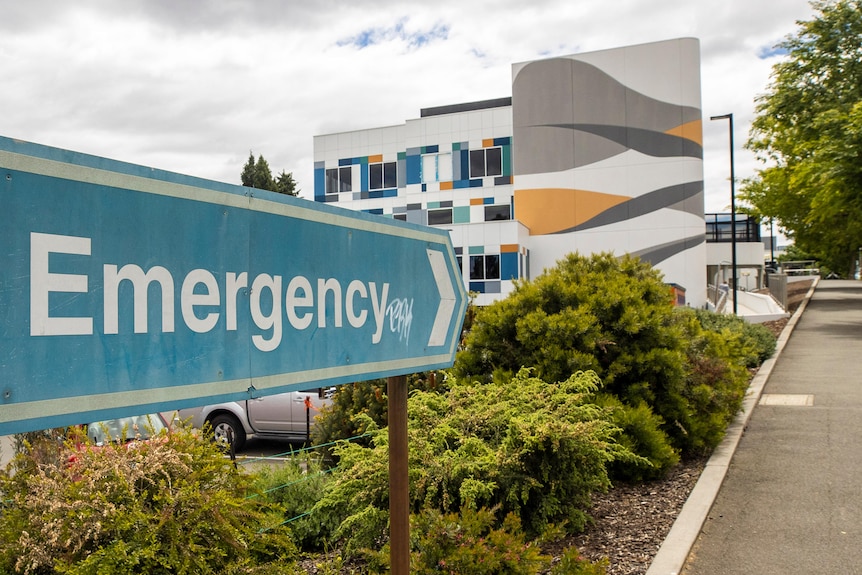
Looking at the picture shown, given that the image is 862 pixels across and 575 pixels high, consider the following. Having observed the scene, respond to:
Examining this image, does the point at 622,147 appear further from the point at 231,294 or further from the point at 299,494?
the point at 231,294

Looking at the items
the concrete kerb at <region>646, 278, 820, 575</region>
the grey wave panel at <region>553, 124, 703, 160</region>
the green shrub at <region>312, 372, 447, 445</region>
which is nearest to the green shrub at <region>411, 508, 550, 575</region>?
the concrete kerb at <region>646, 278, 820, 575</region>

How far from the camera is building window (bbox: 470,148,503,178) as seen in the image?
4081 cm

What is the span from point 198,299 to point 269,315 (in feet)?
0.90

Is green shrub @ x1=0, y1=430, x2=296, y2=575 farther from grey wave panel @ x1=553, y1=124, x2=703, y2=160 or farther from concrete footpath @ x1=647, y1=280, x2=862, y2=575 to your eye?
grey wave panel @ x1=553, y1=124, x2=703, y2=160

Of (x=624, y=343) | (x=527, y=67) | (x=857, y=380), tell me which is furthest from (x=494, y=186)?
(x=624, y=343)

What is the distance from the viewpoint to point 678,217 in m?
36.4

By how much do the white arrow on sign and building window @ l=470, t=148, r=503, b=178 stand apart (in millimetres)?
38391

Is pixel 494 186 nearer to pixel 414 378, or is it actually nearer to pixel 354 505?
pixel 414 378

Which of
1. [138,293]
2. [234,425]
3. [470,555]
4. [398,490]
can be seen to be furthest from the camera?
[234,425]

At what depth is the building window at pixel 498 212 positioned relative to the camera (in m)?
41.4

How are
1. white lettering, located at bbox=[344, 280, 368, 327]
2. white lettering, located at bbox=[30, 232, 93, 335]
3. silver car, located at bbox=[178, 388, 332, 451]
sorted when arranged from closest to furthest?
white lettering, located at bbox=[30, 232, 93, 335] < white lettering, located at bbox=[344, 280, 368, 327] < silver car, located at bbox=[178, 388, 332, 451]

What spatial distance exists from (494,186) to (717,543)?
36737mm

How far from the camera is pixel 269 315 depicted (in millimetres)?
2164

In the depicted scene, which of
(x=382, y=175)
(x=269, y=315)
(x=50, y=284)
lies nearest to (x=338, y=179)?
(x=382, y=175)
